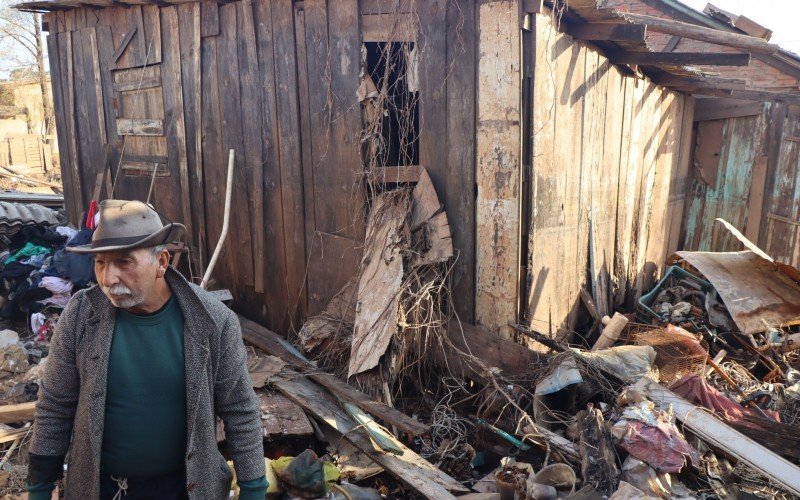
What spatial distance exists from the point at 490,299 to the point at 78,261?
4.86 m

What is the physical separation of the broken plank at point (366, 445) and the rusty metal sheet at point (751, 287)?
389cm

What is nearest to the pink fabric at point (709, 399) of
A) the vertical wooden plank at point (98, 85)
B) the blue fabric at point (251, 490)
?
the blue fabric at point (251, 490)

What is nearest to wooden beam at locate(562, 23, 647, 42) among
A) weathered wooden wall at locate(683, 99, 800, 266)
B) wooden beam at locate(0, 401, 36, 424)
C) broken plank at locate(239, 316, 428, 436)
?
broken plank at locate(239, 316, 428, 436)

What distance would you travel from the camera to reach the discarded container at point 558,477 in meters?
3.50

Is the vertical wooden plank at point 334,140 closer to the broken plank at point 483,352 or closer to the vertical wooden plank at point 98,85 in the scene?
the broken plank at point 483,352

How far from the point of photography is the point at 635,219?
277 inches

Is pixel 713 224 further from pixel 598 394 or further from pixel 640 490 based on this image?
pixel 640 490

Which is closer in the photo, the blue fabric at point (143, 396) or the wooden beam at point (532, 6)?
the blue fabric at point (143, 396)

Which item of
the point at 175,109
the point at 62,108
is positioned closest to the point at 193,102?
the point at 175,109

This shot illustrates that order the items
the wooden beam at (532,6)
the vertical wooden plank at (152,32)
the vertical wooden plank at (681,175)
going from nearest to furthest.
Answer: the wooden beam at (532,6) < the vertical wooden plank at (152,32) < the vertical wooden plank at (681,175)

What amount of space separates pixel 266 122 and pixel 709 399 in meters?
4.51

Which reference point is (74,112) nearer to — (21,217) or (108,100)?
(108,100)

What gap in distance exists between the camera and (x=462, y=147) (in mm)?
4688

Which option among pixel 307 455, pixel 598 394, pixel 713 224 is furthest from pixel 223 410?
pixel 713 224
